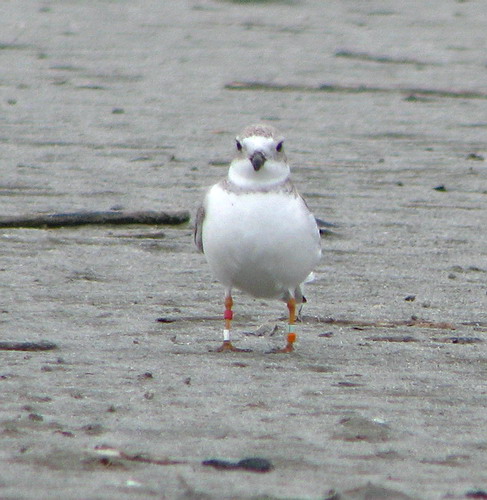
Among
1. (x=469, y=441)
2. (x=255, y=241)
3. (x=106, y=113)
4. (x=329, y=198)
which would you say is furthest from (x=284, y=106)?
(x=469, y=441)

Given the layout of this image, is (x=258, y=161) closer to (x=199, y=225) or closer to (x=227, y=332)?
(x=199, y=225)

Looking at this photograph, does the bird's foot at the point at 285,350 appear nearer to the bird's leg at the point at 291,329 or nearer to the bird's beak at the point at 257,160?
the bird's leg at the point at 291,329

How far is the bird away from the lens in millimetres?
5996

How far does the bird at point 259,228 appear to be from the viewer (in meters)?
6.00

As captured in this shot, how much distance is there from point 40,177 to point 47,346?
3.99 m

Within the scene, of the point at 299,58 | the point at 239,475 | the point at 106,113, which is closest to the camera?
the point at 239,475

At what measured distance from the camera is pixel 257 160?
6.05m

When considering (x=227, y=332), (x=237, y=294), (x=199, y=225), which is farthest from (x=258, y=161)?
(x=237, y=294)

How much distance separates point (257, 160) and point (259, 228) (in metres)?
0.33

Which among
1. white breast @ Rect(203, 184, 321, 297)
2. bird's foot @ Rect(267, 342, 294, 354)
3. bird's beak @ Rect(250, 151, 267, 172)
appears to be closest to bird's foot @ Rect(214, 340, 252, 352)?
bird's foot @ Rect(267, 342, 294, 354)

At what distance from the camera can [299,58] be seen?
1536 centimetres

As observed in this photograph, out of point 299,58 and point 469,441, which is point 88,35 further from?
point 469,441

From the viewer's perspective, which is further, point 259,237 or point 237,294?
point 237,294

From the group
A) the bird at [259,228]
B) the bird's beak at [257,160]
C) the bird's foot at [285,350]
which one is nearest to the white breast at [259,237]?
the bird at [259,228]
